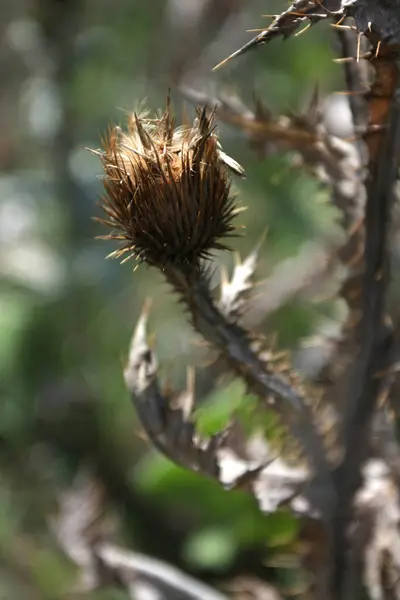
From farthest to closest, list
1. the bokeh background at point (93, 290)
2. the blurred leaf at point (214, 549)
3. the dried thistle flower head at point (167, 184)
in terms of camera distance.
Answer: the bokeh background at point (93, 290) → the blurred leaf at point (214, 549) → the dried thistle flower head at point (167, 184)

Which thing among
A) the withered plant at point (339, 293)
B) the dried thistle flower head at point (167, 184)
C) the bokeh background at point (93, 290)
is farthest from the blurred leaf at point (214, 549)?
the dried thistle flower head at point (167, 184)

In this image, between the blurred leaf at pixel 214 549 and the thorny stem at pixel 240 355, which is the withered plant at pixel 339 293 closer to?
the thorny stem at pixel 240 355

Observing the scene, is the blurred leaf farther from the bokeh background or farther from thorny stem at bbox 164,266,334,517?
thorny stem at bbox 164,266,334,517

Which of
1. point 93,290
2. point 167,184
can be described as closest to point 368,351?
point 167,184

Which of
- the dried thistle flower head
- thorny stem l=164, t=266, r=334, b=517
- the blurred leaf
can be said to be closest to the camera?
the dried thistle flower head

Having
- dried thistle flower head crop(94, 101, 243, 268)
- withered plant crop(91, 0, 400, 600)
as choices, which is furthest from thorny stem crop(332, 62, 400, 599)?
dried thistle flower head crop(94, 101, 243, 268)

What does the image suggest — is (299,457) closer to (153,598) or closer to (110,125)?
(153,598)

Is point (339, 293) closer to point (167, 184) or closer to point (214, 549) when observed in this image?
point (167, 184)
